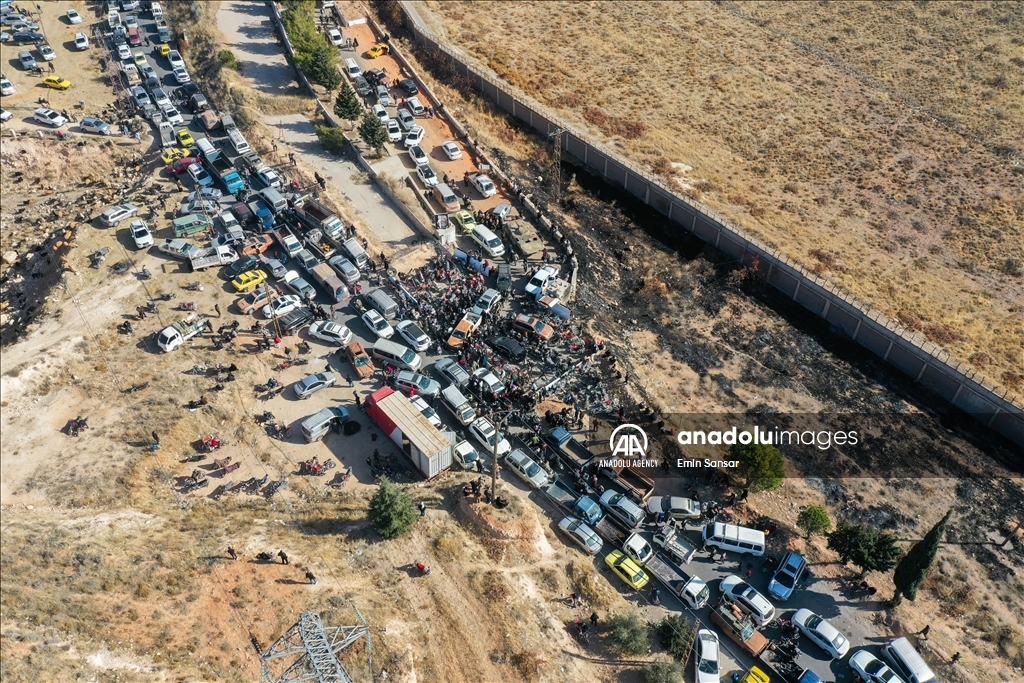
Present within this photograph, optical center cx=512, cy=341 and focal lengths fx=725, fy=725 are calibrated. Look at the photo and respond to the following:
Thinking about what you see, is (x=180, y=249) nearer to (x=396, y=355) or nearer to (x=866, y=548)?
(x=396, y=355)

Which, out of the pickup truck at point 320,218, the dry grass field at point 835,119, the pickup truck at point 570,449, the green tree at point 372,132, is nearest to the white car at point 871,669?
the pickup truck at point 570,449

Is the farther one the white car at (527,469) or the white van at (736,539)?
the white car at (527,469)

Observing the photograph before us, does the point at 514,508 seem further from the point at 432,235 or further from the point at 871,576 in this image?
the point at 432,235

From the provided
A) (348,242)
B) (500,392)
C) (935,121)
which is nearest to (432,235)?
(348,242)

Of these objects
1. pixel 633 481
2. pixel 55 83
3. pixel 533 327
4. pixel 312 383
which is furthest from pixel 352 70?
pixel 633 481

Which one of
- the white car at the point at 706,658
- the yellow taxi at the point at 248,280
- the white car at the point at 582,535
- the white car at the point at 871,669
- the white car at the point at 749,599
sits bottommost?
the white car at the point at 871,669

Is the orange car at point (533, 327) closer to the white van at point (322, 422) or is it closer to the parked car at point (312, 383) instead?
the parked car at point (312, 383)

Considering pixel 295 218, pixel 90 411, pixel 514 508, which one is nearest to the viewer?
pixel 514 508
